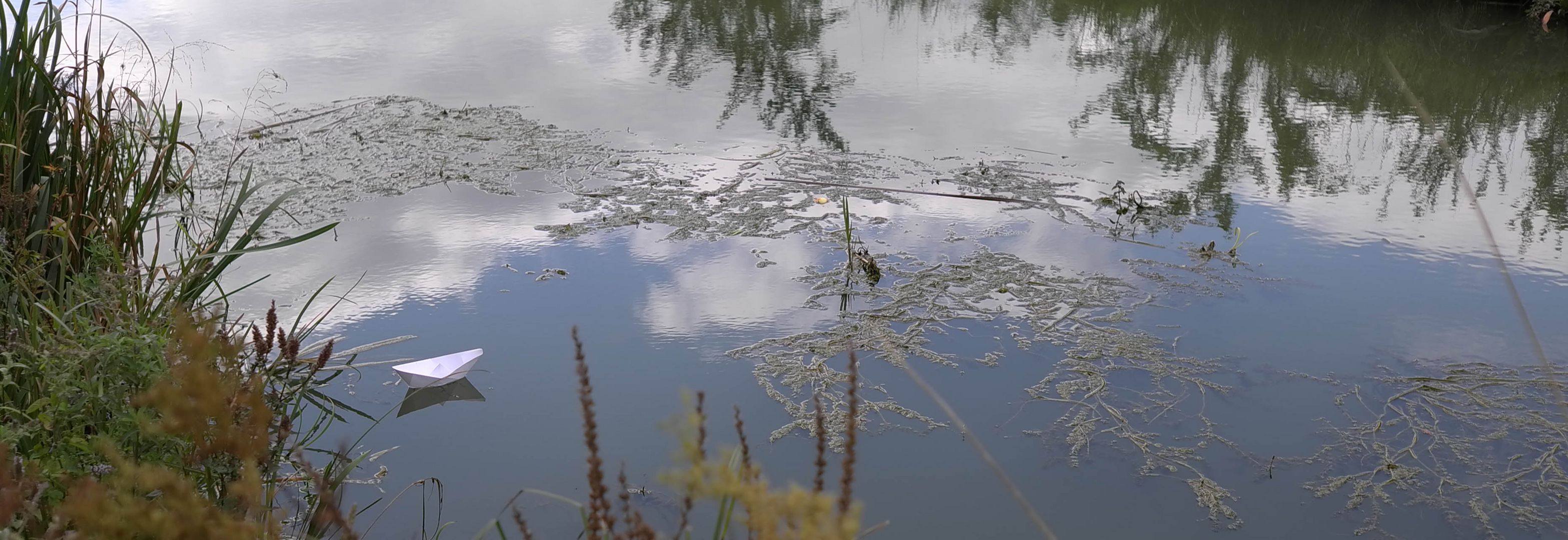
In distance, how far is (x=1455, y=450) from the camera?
2180mm

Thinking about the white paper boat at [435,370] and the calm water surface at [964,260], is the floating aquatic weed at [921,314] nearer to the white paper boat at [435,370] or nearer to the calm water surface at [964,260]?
the calm water surface at [964,260]

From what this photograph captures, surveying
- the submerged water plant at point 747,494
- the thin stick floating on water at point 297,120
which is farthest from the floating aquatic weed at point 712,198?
the submerged water plant at point 747,494

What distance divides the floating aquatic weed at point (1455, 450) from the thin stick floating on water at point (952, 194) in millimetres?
1224

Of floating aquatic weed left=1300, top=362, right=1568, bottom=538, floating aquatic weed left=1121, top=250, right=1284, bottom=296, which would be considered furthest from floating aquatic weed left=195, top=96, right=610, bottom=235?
floating aquatic weed left=1300, top=362, right=1568, bottom=538

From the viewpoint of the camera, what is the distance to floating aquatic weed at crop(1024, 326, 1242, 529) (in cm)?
210

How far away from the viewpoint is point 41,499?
4.39 ft

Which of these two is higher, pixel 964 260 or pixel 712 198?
pixel 712 198

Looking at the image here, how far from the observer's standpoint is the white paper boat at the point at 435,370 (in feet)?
7.51

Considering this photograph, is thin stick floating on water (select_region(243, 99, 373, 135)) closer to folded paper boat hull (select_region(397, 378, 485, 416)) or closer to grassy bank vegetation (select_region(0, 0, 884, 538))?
grassy bank vegetation (select_region(0, 0, 884, 538))

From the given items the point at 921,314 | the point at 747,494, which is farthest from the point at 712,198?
the point at 747,494

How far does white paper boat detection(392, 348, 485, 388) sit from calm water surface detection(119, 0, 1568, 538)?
5 cm

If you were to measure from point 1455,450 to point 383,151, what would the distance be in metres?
3.26

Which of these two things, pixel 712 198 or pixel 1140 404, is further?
pixel 712 198

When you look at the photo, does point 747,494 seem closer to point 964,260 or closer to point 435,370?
point 435,370
